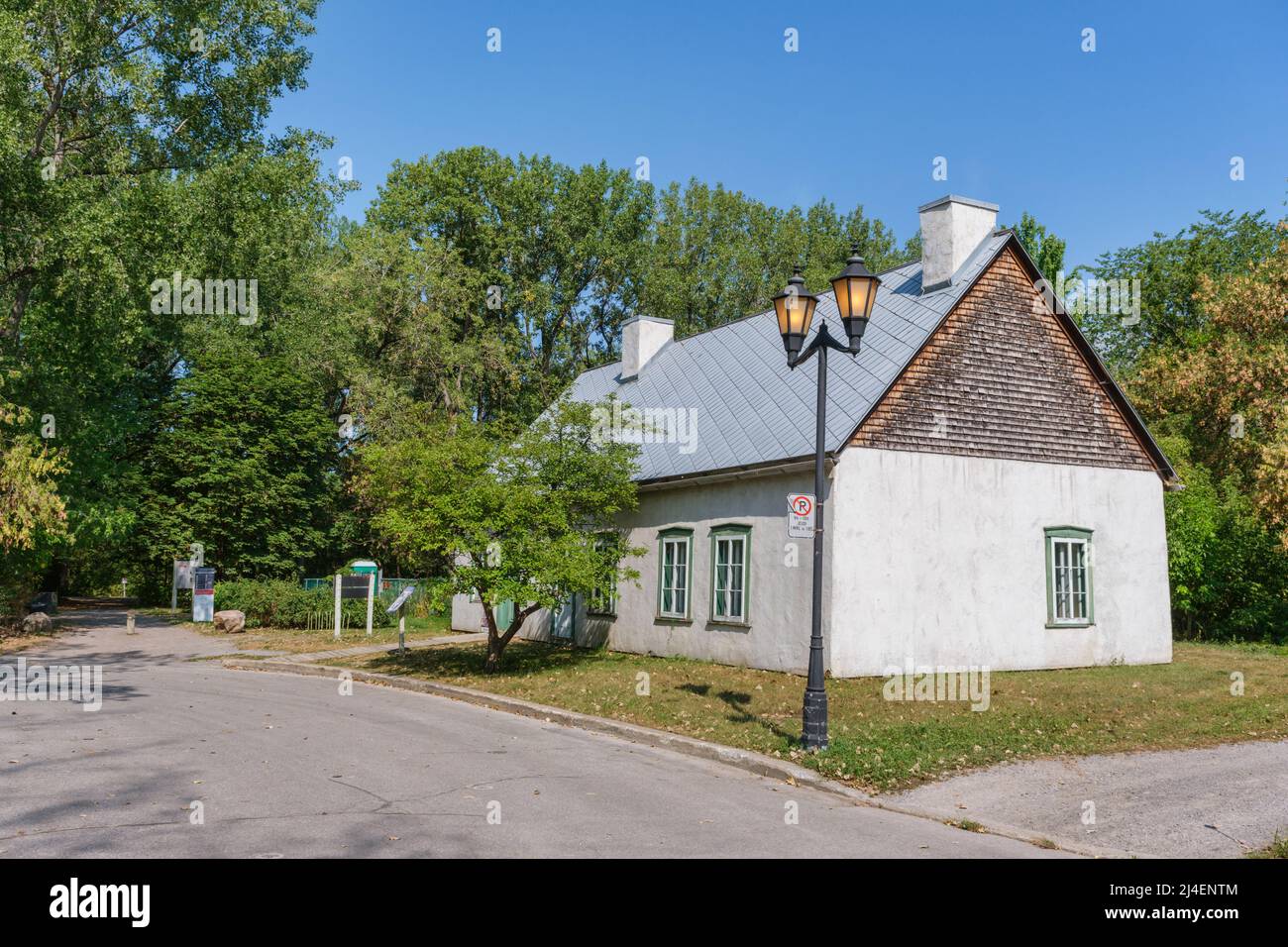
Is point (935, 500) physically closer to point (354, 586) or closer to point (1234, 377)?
point (354, 586)

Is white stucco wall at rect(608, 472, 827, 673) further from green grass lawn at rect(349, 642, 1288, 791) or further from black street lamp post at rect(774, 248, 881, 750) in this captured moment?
black street lamp post at rect(774, 248, 881, 750)

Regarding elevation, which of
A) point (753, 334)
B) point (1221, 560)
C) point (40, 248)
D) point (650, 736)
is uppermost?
point (40, 248)

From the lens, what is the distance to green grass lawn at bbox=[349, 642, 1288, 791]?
1067 cm

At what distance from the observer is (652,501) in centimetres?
2003

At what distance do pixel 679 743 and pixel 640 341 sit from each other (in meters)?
16.4

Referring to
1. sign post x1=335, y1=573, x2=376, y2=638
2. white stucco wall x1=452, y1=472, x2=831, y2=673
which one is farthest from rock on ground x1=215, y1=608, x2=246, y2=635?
white stucco wall x1=452, y1=472, x2=831, y2=673

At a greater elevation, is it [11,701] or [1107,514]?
[1107,514]

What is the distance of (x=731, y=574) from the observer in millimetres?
17516

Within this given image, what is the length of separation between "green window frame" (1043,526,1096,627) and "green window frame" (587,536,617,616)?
8334 mm

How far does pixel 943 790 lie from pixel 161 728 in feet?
30.7

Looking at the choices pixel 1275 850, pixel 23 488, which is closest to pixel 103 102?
pixel 23 488

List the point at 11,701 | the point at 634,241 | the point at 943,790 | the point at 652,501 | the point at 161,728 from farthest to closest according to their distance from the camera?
1. the point at 634,241
2. the point at 652,501
3. the point at 11,701
4. the point at 161,728
5. the point at 943,790
